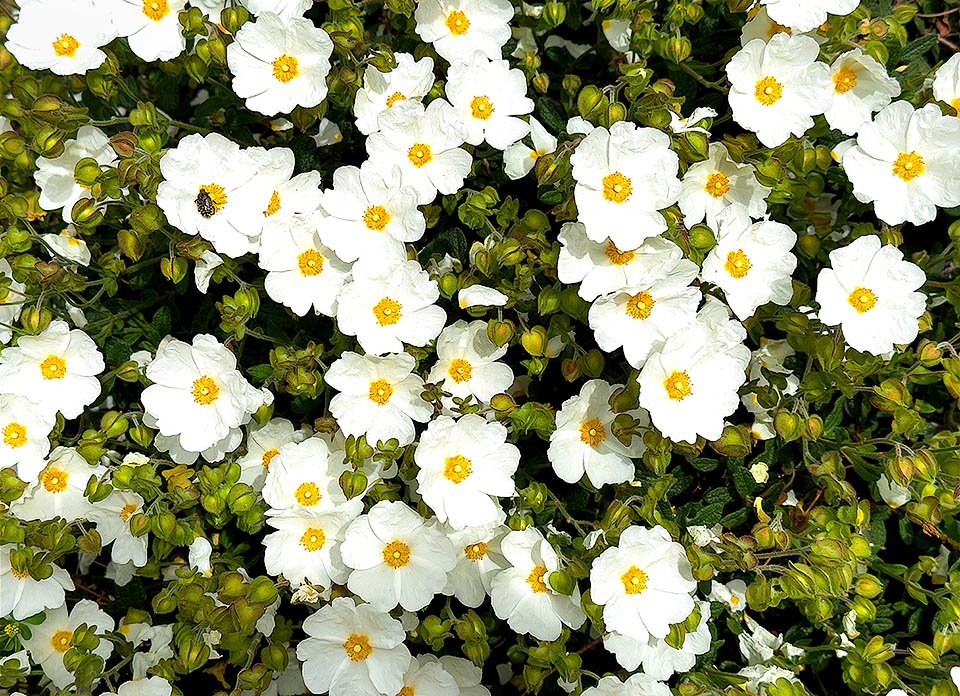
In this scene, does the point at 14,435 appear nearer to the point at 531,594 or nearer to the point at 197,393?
the point at 197,393

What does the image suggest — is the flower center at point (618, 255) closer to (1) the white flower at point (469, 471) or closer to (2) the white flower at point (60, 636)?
(1) the white flower at point (469, 471)

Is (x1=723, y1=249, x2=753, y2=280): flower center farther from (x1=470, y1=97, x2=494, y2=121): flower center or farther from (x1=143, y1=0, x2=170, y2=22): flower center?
(x1=143, y1=0, x2=170, y2=22): flower center

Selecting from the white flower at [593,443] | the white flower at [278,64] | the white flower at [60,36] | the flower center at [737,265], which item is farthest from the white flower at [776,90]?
the white flower at [60,36]

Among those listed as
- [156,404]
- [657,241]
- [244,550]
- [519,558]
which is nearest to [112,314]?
[156,404]

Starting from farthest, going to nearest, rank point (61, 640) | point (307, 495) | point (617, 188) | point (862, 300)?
point (61, 640) < point (307, 495) < point (862, 300) < point (617, 188)

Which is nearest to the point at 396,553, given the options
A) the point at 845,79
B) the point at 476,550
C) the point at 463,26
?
the point at 476,550

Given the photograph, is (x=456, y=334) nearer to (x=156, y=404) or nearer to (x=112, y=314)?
(x=156, y=404)
